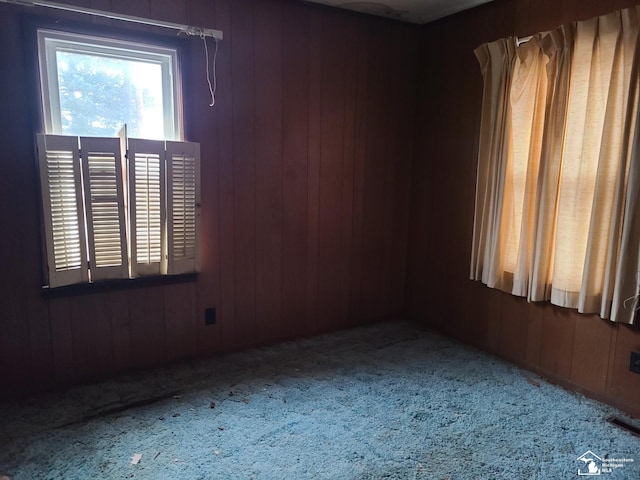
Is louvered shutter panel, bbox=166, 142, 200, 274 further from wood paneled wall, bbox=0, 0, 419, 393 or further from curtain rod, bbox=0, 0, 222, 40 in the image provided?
curtain rod, bbox=0, 0, 222, 40

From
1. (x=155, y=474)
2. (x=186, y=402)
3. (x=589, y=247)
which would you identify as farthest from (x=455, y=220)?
(x=155, y=474)

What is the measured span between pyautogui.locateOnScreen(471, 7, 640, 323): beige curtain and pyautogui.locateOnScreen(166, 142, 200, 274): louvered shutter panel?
191 centimetres

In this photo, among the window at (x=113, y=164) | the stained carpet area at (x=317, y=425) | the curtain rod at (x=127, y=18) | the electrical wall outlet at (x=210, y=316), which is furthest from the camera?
the electrical wall outlet at (x=210, y=316)

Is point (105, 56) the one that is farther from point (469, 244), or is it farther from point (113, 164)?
point (469, 244)

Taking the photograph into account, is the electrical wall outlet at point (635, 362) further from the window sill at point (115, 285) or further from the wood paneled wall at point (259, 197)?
the window sill at point (115, 285)

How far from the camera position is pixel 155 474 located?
1869mm

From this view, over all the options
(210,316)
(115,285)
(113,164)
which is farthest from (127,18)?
(210,316)

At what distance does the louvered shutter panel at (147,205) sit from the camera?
254 cm

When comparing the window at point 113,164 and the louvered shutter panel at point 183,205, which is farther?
the louvered shutter panel at point 183,205

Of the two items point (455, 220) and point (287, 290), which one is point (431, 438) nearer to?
point (287, 290)

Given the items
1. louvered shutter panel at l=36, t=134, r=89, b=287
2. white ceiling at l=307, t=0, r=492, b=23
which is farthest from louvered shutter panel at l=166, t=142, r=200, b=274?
white ceiling at l=307, t=0, r=492, b=23

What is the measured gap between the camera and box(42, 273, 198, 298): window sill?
2480 millimetres

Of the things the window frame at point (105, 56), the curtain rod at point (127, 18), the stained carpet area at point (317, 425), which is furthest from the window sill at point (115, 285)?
the curtain rod at point (127, 18)

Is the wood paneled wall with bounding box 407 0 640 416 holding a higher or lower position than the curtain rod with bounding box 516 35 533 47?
lower
